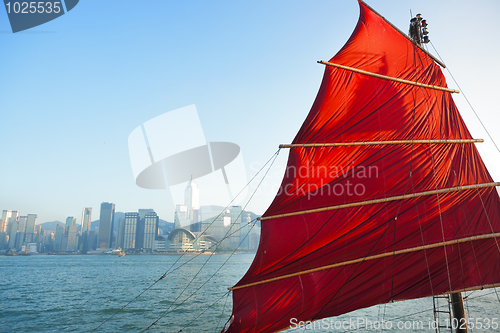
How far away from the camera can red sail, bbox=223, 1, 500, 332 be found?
12.6 meters

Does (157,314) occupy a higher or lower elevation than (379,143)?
lower

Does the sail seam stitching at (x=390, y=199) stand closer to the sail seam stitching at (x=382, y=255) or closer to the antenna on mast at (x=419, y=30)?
the sail seam stitching at (x=382, y=255)

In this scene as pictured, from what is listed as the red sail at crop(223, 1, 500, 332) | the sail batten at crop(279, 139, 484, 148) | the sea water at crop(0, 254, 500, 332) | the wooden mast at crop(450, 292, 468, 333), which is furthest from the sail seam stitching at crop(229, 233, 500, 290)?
the sea water at crop(0, 254, 500, 332)

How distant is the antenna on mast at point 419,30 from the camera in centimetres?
1612

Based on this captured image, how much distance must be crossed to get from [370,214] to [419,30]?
32.5 ft

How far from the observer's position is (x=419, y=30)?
1628 cm

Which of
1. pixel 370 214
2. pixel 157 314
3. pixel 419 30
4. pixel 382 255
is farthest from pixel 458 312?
pixel 157 314

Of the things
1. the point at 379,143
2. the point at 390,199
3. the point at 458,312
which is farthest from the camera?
the point at 379,143

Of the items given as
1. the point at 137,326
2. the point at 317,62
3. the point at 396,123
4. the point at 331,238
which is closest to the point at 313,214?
the point at 331,238

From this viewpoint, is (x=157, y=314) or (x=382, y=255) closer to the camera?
(x=382, y=255)

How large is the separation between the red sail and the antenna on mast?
2341 millimetres

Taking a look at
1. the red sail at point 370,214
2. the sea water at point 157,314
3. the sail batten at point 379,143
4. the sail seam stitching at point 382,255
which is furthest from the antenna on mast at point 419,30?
the sea water at point 157,314

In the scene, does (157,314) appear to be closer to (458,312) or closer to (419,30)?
(458,312)

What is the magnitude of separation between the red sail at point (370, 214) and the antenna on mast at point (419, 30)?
2.34 metres
